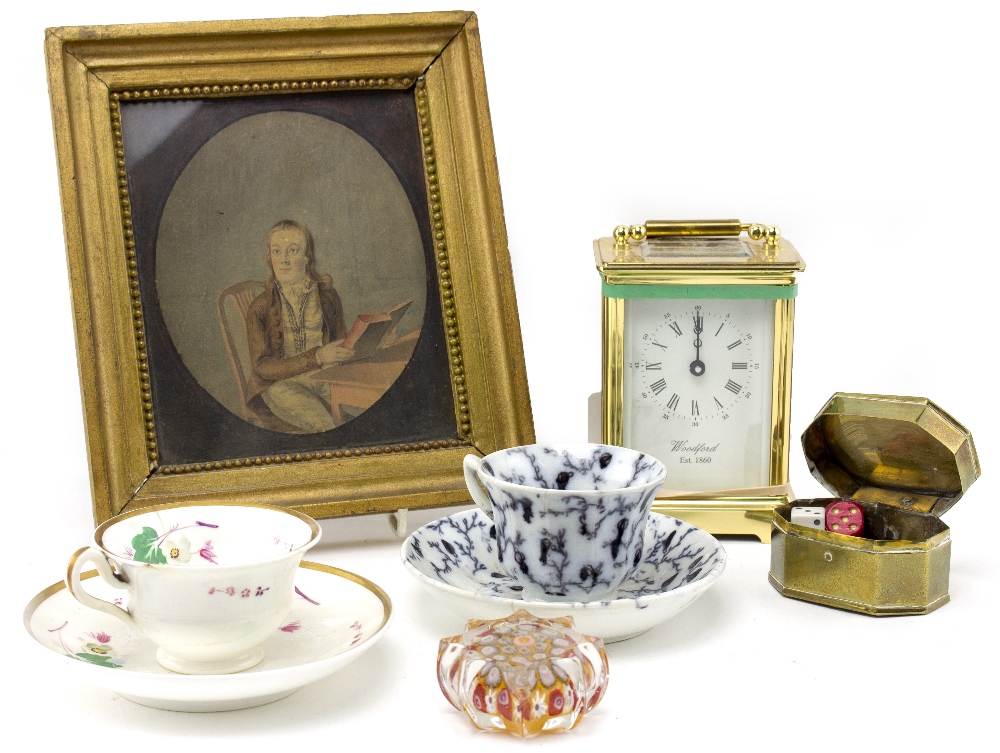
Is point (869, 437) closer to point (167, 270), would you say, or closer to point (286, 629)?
point (286, 629)

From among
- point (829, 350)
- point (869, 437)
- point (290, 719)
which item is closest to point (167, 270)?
point (290, 719)

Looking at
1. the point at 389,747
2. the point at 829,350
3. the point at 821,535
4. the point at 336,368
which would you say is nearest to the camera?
the point at 389,747

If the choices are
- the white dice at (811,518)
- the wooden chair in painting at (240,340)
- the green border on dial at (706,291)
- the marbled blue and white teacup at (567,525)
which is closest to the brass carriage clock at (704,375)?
the green border on dial at (706,291)

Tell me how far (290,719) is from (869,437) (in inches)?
32.6

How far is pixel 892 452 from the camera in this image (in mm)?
1595

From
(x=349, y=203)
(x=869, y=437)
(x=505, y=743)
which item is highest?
(x=349, y=203)

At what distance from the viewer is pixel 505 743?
1172mm

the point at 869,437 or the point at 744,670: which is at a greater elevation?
the point at 869,437

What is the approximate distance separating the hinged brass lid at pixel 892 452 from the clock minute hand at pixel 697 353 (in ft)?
0.57

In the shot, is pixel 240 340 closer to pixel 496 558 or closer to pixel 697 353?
pixel 496 558

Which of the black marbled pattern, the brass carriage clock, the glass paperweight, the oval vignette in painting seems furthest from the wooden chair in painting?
the glass paperweight

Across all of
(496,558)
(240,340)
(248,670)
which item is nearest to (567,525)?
(496,558)

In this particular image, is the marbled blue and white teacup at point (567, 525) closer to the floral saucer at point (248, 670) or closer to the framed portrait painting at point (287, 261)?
the floral saucer at point (248, 670)

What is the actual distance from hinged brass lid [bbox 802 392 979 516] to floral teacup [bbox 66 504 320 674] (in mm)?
716
